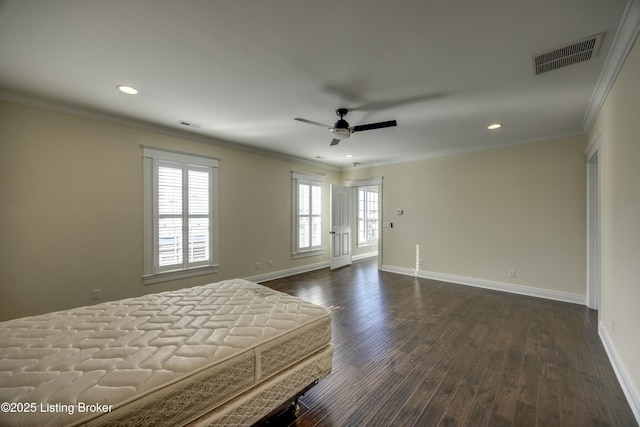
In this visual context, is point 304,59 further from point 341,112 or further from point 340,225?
point 340,225

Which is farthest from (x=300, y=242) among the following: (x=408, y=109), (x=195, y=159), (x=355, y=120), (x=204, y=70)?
(x=204, y=70)

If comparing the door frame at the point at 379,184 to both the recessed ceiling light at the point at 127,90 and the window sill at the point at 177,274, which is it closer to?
the window sill at the point at 177,274

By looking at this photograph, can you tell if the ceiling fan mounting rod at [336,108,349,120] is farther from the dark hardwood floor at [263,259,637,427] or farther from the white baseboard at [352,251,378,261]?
the white baseboard at [352,251,378,261]

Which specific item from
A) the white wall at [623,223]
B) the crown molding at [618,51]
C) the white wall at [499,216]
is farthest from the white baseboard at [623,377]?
the crown molding at [618,51]

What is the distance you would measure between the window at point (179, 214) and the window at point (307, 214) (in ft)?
6.40

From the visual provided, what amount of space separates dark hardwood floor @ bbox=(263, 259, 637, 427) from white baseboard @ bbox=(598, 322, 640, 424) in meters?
0.05

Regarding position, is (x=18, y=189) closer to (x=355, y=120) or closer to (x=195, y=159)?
(x=195, y=159)

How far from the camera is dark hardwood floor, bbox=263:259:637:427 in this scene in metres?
1.79

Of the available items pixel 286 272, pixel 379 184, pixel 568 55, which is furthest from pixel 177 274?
pixel 568 55

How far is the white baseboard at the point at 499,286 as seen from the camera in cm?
401

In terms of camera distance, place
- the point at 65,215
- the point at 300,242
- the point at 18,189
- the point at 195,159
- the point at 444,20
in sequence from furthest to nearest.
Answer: the point at 300,242 → the point at 195,159 → the point at 65,215 → the point at 18,189 → the point at 444,20

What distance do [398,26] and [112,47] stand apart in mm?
2248

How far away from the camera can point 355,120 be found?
3578 mm

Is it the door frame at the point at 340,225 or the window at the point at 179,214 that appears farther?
the door frame at the point at 340,225
